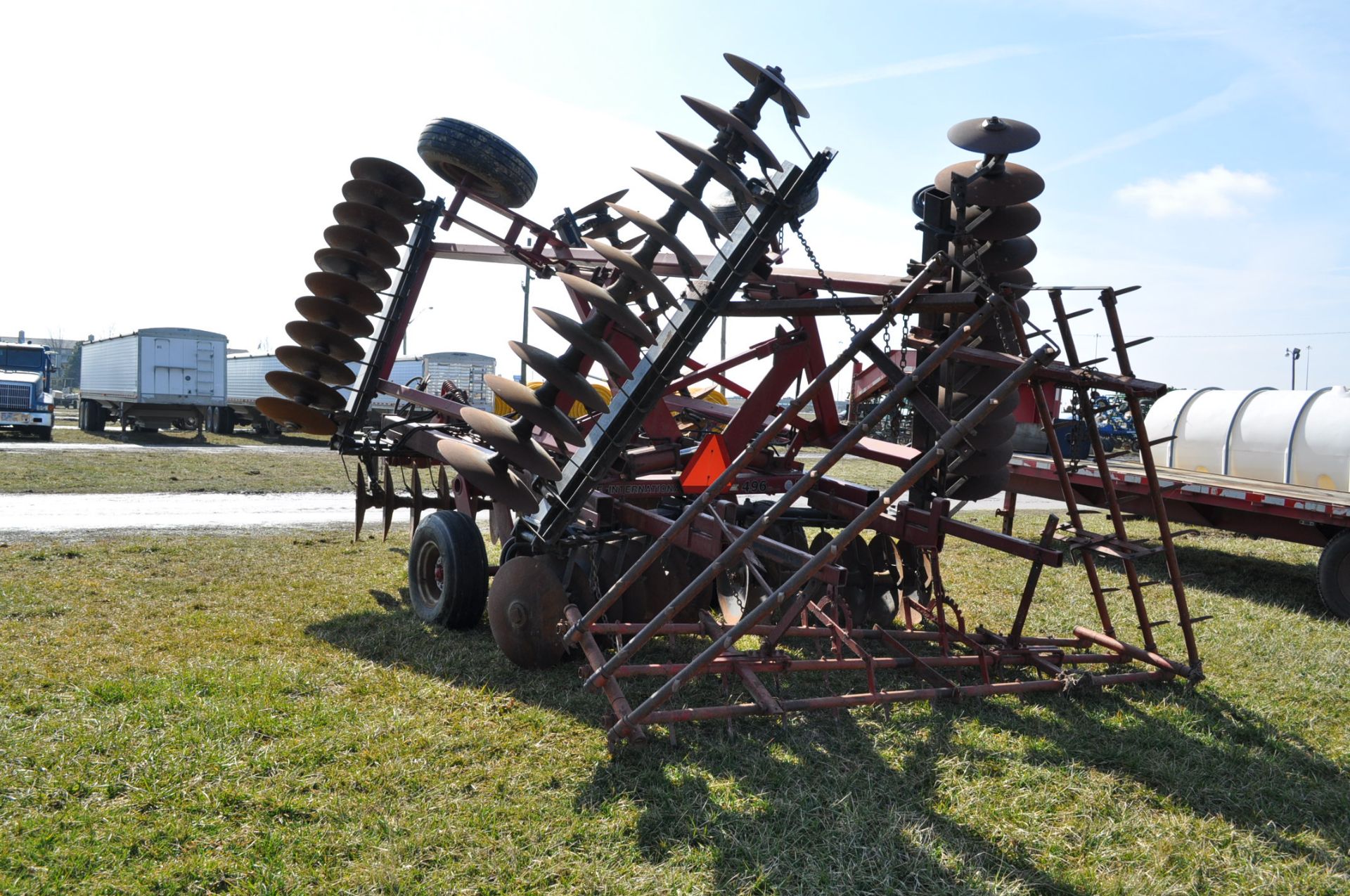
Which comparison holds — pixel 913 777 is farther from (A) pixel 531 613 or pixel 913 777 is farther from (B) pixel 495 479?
(B) pixel 495 479

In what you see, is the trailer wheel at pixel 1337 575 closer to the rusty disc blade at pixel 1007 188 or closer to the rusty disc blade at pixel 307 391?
the rusty disc blade at pixel 1007 188

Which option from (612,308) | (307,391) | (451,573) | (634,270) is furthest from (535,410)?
(307,391)

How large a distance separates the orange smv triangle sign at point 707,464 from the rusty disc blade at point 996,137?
2.24m

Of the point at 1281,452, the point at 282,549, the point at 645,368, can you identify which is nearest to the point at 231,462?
the point at 282,549

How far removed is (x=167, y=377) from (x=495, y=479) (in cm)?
2373

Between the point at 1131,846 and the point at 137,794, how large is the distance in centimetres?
381

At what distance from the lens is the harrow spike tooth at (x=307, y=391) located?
22.5 feet

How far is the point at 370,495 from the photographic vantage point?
27.4ft

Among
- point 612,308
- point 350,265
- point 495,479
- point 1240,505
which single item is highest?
point 350,265

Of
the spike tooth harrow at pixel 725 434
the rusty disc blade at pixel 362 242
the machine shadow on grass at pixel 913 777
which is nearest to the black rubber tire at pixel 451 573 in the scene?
the spike tooth harrow at pixel 725 434

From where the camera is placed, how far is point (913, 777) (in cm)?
394

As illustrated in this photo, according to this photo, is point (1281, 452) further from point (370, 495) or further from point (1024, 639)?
point (370, 495)

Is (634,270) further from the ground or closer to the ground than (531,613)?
further from the ground

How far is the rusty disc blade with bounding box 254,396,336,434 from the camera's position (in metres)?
6.80
